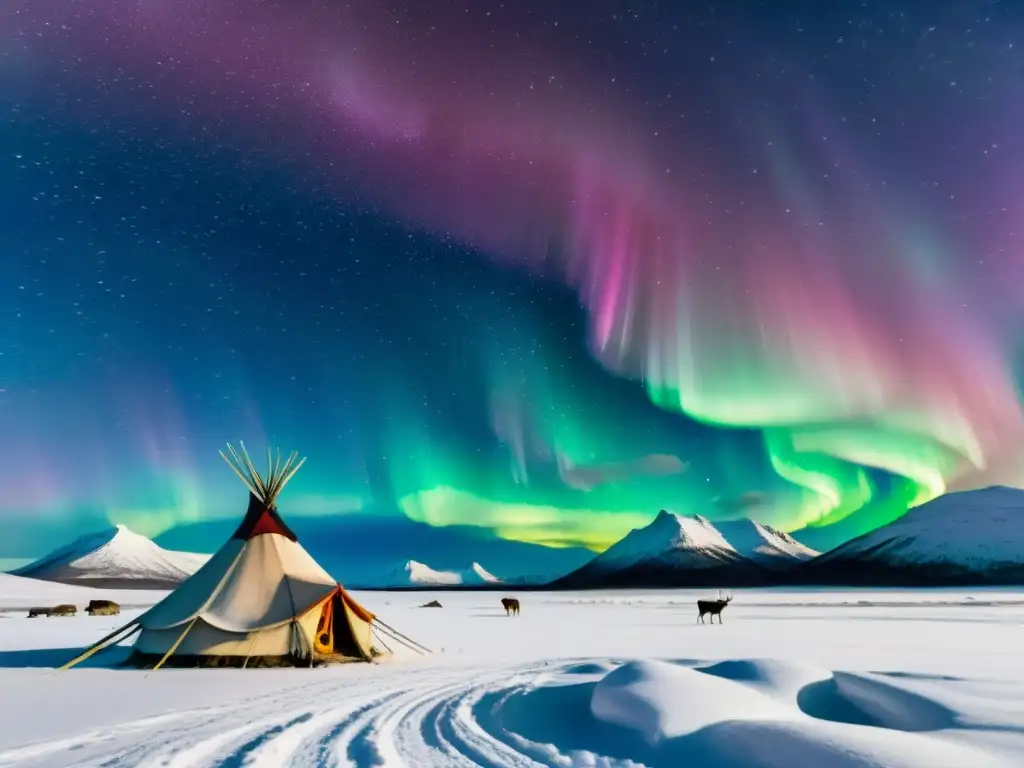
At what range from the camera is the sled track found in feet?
35.0

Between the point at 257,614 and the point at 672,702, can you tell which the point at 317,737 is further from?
the point at 257,614

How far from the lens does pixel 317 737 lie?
40.1ft

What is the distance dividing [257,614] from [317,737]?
12.5m

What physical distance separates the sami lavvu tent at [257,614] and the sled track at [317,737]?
641 cm

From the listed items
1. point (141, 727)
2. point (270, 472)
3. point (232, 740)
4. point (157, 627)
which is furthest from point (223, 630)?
point (232, 740)

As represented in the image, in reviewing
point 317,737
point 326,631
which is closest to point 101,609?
point 326,631

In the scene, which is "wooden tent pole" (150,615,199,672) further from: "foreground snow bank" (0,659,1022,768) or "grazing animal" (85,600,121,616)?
"grazing animal" (85,600,121,616)

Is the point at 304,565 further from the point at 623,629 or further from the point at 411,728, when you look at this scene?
the point at 623,629

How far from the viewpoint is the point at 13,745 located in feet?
38.8

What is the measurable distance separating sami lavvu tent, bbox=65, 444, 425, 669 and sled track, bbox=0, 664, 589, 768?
21.0 feet

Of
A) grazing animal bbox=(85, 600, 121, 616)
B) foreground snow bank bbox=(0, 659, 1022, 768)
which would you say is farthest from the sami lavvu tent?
grazing animal bbox=(85, 600, 121, 616)

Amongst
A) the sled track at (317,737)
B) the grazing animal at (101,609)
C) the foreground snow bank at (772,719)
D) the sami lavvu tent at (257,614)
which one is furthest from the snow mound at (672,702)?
the grazing animal at (101,609)

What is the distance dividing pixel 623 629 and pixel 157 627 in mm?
24011

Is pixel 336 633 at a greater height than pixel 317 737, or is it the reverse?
pixel 336 633
